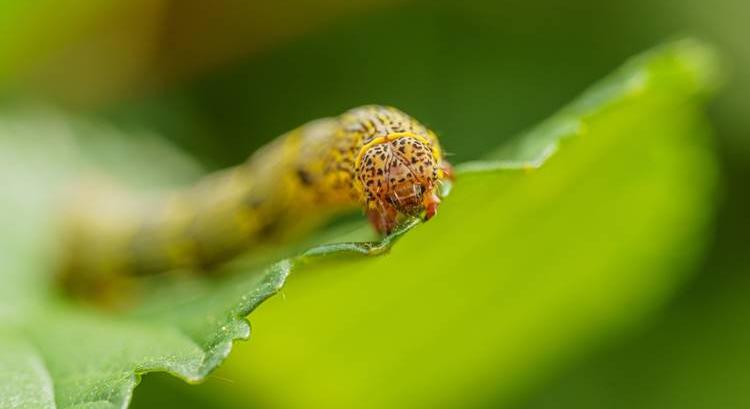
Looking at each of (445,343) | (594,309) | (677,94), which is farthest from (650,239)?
(445,343)

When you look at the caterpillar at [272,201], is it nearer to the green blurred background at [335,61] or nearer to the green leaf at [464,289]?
the green leaf at [464,289]

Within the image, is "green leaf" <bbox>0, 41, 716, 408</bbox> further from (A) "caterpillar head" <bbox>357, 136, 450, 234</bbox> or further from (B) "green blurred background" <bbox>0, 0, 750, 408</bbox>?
(B) "green blurred background" <bbox>0, 0, 750, 408</bbox>

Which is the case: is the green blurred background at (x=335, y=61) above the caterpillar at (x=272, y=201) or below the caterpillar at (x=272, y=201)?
above

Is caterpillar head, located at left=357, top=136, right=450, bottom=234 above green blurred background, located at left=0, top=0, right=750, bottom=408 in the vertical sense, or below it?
below

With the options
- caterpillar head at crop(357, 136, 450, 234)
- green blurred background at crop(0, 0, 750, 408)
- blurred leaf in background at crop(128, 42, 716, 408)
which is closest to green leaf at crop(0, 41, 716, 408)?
blurred leaf in background at crop(128, 42, 716, 408)

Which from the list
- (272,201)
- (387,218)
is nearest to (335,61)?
(272,201)

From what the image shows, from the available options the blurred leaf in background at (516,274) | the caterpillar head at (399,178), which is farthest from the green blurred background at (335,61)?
the caterpillar head at (399,178)
